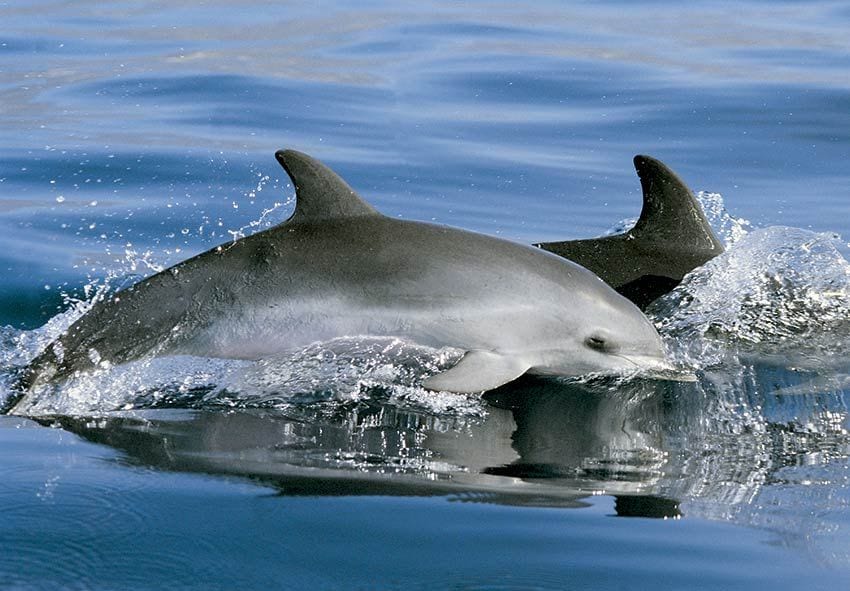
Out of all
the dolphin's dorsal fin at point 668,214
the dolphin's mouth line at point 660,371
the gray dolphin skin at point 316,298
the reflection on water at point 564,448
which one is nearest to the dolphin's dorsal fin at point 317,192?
the gray dolphin skin at point 316,298

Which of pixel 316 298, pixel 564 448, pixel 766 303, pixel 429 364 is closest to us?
pixel 564 448

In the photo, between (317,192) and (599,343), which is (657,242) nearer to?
(599,343)

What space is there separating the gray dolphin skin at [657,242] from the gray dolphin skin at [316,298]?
1.48 m

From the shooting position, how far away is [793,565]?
4406 mm

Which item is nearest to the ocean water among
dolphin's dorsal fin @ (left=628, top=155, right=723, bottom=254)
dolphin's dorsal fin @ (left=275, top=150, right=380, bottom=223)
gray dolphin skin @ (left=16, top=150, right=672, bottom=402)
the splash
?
the splash

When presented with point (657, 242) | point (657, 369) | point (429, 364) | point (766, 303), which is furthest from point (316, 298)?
point (766, 303)

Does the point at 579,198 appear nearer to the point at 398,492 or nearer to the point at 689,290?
the point at 689,290

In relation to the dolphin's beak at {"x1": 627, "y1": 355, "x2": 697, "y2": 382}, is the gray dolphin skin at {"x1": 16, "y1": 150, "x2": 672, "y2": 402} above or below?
above

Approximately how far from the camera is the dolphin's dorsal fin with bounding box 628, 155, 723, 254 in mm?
8102

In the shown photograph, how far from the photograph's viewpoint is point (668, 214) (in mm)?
8102

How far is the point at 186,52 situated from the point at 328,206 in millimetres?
12546

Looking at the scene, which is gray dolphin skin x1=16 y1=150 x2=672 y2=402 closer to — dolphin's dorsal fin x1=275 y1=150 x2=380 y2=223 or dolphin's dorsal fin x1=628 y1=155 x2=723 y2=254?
dolphin's dorsal fin x1=275 y1=150 x2=380 y2=223

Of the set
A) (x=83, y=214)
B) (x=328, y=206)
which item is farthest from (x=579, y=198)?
(x=328, y=206)

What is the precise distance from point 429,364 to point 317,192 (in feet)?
3.18
